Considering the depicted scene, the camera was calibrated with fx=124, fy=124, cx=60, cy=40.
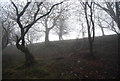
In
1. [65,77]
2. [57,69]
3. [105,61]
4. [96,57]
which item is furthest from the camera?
[96,57]

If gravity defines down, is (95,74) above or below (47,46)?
below

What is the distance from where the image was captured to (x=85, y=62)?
13070 millimetres

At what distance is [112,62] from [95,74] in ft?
10.9

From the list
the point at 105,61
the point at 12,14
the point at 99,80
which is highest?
the point at 12,14

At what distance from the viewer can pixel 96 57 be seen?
14.2 metres

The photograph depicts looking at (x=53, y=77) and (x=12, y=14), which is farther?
(x=12, y=14)

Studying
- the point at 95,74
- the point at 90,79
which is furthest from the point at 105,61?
the point at 90,79

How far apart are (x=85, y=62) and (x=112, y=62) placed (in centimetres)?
275

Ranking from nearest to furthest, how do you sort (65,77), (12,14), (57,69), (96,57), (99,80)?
(99,80)
(65,77)
(57,69)
(96,57)
(12,14)

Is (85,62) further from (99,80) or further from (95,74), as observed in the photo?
(99,80)

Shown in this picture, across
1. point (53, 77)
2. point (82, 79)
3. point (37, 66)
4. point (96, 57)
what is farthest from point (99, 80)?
point (37, 66)

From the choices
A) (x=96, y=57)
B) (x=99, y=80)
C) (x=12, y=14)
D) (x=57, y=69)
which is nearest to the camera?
(x=99, y=80)

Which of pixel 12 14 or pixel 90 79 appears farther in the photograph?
pixel 12 14

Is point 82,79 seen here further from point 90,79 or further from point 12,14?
point 12,14
